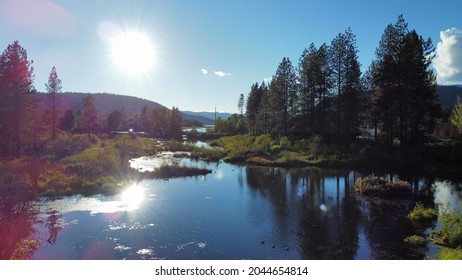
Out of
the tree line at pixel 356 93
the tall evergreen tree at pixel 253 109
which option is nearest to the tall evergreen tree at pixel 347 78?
the tree line at pixel 356 93

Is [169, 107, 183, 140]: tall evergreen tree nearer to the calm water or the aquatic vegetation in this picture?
the calm water

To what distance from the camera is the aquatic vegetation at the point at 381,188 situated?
1200 inches

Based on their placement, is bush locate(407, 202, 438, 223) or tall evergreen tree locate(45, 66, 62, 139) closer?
bush locate(407, 202, 438, 223)

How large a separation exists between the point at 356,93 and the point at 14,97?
163ft

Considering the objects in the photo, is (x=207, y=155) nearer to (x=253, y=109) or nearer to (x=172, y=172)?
(x=172, y=172)

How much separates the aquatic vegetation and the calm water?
990mm

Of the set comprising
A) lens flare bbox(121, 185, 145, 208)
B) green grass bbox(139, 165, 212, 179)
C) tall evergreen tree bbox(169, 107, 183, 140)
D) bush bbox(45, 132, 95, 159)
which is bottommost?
lens flare bbox(121, 185, 145, 208)

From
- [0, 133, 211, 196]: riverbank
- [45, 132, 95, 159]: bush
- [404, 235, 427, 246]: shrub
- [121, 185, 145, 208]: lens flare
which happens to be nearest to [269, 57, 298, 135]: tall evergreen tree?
[0, 133, 211, 196]: riverbank

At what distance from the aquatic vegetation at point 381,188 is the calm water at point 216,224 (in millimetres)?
990

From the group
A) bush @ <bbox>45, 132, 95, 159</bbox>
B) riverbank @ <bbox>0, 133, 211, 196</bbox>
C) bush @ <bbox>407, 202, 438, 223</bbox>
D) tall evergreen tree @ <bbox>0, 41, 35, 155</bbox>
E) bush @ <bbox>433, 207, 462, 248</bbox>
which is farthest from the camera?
bush @ <bbox>45, 132, 95, 159</bbox>

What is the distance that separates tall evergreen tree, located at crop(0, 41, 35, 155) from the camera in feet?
145

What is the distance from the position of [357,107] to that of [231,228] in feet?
142

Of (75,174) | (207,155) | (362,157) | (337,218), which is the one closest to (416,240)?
(337,218)

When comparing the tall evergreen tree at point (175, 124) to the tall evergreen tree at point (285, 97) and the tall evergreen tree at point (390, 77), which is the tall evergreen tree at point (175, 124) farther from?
the tall evergreen tree at point (390, 77)
